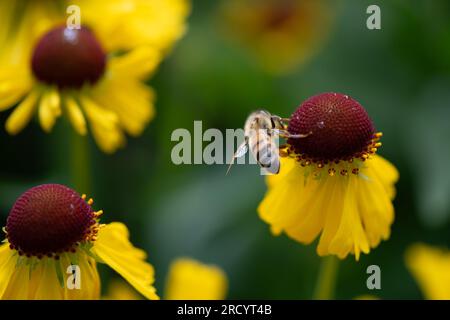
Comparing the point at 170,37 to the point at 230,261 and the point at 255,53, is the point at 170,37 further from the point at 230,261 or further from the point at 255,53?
the point at 255,53

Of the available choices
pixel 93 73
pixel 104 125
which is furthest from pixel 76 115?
pixel 93 73

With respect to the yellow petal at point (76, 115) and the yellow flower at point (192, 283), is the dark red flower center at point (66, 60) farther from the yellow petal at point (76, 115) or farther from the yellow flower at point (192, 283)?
the yellow flower at point (192, 283)

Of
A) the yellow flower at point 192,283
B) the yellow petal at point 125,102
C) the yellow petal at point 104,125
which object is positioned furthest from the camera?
the yellow petal at point 125,102

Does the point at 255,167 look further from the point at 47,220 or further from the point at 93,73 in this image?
the point at 47,220

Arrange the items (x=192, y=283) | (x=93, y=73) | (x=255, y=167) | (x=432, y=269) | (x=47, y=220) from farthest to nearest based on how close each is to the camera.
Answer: (x=255, y=167)
(x=93, y=73)
(x=432, y=269)
(x=192, y=283)
(x=47, y=220)

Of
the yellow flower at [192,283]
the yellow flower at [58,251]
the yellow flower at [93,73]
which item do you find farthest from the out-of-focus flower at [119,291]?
the yellow flower at [58,251]

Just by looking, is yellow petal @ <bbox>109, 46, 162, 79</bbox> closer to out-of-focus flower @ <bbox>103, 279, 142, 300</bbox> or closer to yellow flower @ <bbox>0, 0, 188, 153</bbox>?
yellow flower @ <bbox>0, 0, 188, 153</bbox>

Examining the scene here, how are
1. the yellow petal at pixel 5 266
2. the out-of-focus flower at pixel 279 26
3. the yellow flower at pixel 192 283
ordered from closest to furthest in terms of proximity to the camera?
the yellow petal at pixel 5 266
the yellow flower at pixel 192 283
the out-of-focus flower at pixel 279 26
